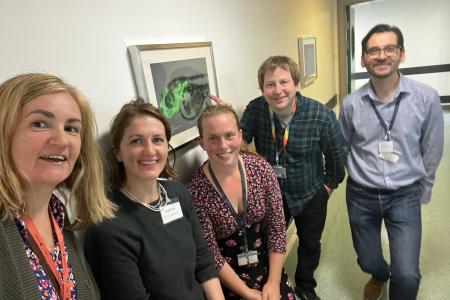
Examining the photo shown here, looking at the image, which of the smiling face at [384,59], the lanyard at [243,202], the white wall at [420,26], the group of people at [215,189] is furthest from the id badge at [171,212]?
the white wall at [420,26]

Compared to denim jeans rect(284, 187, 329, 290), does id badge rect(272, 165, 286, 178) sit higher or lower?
higher

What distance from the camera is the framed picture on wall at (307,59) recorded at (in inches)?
127

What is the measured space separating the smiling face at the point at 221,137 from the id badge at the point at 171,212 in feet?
1.04

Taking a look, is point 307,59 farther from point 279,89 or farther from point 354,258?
point 354,258

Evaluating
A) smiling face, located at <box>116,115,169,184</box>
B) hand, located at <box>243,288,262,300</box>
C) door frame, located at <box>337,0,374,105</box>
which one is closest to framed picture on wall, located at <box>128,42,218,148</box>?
smiling face, located at <box>116,115,169,184</box>

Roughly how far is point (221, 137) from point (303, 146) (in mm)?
620

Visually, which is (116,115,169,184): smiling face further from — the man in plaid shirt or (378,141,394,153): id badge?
(378,141,394,153): id badge

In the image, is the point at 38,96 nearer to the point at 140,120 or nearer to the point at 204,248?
the point at 140,120

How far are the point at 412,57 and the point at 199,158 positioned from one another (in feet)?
22.4

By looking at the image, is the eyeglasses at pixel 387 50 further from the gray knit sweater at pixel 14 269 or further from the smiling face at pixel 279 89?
the gray knit sweater at pixel 14 269

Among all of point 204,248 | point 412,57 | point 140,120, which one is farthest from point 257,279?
point 412,57

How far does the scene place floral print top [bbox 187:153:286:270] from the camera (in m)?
1.55

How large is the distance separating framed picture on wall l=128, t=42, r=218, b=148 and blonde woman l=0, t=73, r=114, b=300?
481 mm

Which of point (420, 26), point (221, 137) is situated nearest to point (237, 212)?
point (221, 137)
